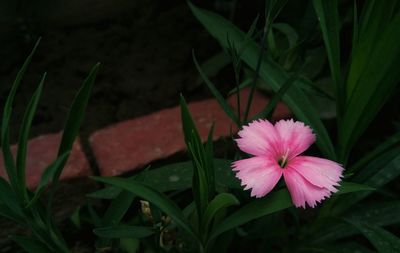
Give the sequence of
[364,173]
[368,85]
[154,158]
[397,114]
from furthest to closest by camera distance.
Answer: [397,114] < [154,158] < [364,173] < [368,85]

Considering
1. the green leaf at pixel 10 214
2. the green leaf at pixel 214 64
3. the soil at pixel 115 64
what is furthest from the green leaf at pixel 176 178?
the green leaf at pixel 214 64

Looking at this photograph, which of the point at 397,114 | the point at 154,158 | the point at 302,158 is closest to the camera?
the point at 302,158

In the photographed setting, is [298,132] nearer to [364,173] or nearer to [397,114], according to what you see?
[364,173]

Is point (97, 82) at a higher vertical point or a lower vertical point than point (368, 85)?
lower

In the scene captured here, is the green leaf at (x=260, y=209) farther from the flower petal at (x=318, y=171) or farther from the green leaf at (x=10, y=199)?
the green leaf at (x=10, y=199)

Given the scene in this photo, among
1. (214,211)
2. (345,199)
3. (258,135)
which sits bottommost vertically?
(345,199)

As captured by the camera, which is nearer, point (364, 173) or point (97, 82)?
point (364, 173)

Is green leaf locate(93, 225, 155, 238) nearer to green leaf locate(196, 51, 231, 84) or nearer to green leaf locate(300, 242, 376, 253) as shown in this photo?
green leaf locate(300, 242, 376, 253)

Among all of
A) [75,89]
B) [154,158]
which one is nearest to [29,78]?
[75,89]
